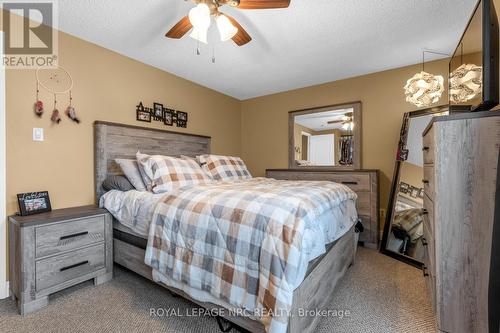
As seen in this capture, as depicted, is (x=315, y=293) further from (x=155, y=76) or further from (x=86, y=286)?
(x=155, y=76)

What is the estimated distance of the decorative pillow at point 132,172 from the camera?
2.22 m

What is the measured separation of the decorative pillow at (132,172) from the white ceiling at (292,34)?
4.07 feet

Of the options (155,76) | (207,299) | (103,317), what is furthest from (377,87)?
(103,317)

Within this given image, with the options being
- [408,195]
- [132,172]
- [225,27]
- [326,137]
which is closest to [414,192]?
[408,195]

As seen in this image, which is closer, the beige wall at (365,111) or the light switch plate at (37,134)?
the light switch plate at (37,134)

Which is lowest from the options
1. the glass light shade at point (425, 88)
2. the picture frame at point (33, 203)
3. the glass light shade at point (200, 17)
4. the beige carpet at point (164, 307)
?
the beige carpet at point (164, 307)

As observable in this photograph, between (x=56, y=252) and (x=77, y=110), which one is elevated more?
(x=77, y=110)

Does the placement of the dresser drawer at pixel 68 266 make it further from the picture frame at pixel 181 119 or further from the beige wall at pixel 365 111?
the beige wall at pixel 365 111

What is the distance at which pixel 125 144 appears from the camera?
2557 millimetres

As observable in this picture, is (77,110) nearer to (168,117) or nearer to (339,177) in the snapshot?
(168,117)

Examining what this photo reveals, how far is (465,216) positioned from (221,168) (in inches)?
88.6

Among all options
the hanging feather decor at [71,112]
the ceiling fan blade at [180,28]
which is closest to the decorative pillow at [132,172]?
the hanging feather decor at [71,112]

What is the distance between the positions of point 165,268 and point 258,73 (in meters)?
2.66

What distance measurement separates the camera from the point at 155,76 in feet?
9.62
